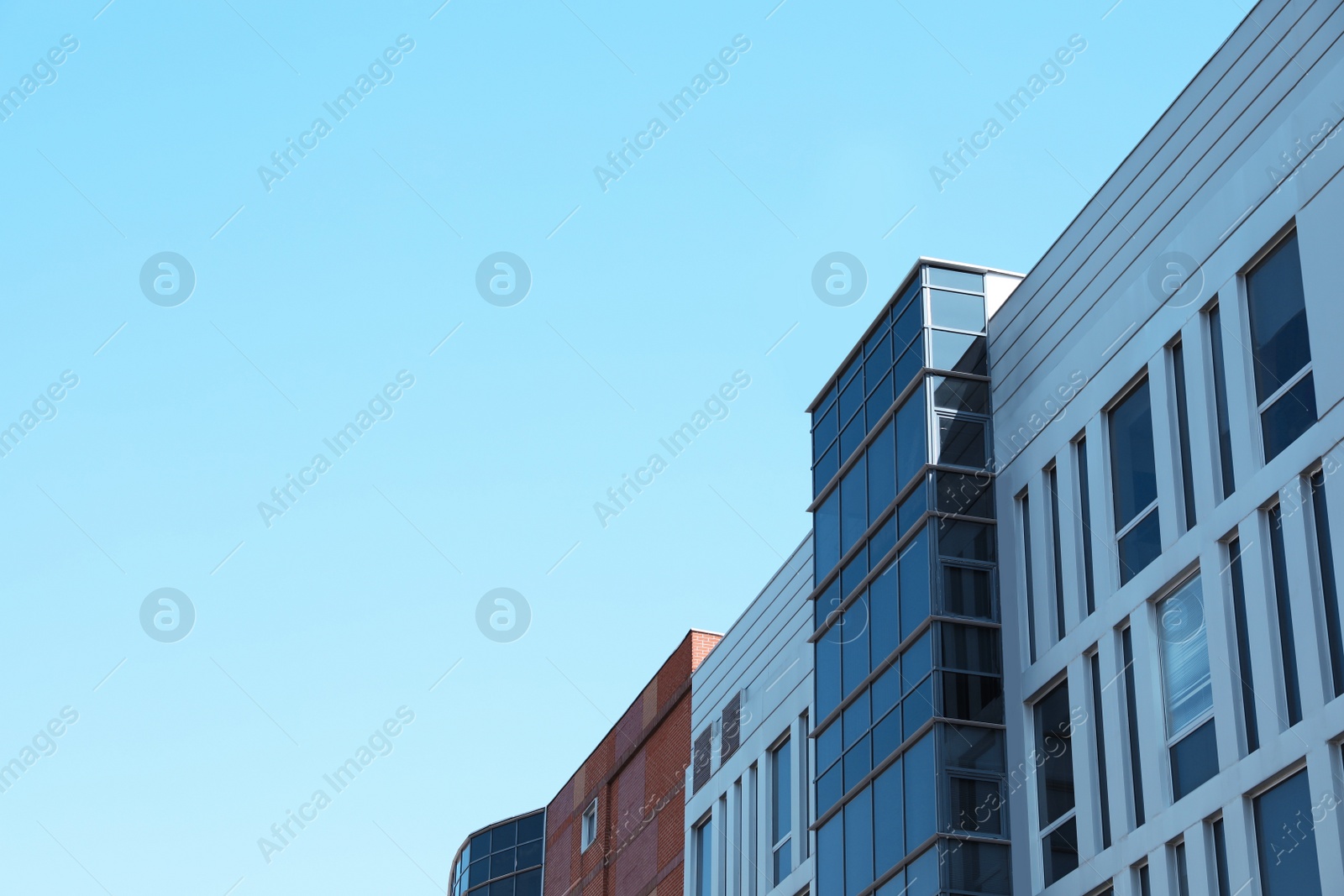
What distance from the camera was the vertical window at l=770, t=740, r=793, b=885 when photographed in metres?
27.9

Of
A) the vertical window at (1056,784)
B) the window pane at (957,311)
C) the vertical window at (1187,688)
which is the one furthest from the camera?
the window pane at (957,311)

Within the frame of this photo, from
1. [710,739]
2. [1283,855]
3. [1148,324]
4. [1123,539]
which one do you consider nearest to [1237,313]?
[1148,324]

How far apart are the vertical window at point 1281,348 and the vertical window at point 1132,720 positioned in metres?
2.98

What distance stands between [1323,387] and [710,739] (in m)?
18.6

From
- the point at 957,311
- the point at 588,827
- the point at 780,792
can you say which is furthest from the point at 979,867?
the point at 588,827

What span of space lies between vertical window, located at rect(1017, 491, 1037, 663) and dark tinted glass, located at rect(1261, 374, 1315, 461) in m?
4.51

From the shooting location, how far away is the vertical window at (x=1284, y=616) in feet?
52.6

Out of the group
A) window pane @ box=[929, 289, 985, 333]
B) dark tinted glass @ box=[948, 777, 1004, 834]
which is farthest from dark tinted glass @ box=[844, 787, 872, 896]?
window pane @ box=[929, 289, 985, 333]

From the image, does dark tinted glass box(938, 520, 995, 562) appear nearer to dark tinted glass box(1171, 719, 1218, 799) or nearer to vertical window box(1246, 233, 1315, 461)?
dark tinted glass box(1171, 719, 1218, 799)

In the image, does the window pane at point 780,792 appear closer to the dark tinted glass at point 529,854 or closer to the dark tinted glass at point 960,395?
the dark tinted glass at point 960,395

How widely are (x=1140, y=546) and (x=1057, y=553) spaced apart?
1.80 metres

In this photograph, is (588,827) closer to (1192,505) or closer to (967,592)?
(967,592)

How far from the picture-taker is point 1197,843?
16766 mm

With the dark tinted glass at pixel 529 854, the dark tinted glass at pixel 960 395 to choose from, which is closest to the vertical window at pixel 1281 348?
the dark tinted glass at pixel 960 395
